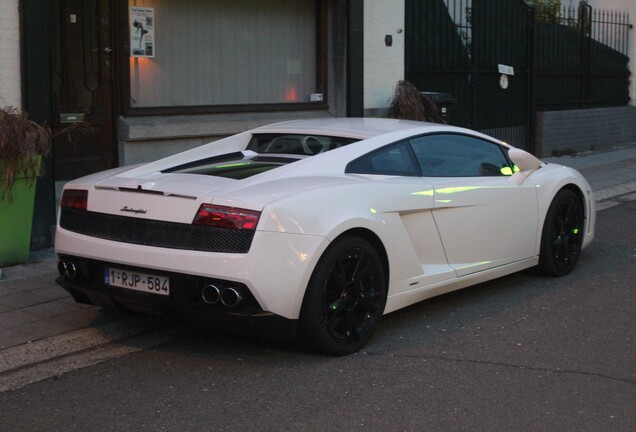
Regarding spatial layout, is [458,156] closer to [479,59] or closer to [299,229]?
[299,229]

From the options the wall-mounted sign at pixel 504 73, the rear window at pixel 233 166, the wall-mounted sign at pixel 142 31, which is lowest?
the rear window at pixel 233 166

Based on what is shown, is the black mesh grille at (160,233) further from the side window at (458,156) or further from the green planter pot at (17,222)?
the green planter pot at (17,222)

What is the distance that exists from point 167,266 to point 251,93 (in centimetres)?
654

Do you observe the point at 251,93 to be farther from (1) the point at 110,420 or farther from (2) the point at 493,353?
(1) the point at 110,420

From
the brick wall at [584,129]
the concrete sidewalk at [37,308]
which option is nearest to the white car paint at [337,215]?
the concrete sidewalk at [37,308]

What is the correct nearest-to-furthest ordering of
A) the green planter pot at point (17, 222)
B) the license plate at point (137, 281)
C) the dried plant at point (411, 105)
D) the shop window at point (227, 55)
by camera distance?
the license plate at point (137, 281)
the green planter pot at point (17, 222)
the shop window at point (227, 55)
the dried plant at point (411, 105)

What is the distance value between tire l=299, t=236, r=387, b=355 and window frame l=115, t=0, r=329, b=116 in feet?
16.7

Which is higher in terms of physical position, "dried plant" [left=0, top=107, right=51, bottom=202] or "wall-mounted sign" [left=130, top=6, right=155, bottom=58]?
"wall-mounted sign" [left=130, top=6, right=155, bottom=58]

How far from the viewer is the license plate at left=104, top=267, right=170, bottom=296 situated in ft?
17.5

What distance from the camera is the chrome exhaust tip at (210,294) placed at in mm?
5188

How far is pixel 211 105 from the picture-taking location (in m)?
11.0

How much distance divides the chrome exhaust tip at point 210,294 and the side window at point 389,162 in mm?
1323

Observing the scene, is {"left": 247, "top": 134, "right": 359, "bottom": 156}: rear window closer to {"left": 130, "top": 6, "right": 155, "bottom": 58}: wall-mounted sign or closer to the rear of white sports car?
the rear of white sports car

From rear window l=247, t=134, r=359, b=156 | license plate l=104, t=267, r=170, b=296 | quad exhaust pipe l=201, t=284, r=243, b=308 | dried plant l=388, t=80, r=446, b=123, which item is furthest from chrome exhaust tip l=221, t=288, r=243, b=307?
dried plant l=388, t=80, r=446, b=123
